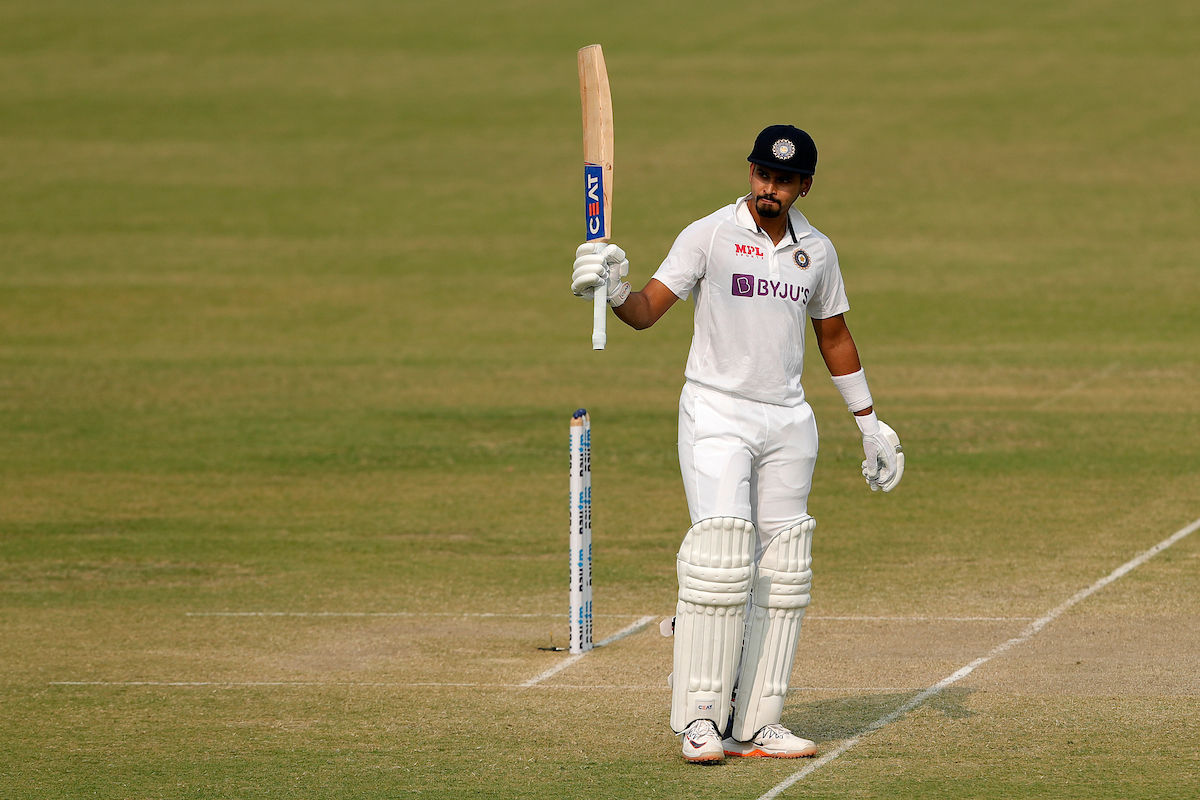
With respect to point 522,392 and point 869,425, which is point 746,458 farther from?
point 522,392

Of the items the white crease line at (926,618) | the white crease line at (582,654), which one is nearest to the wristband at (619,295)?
the white crease line at (582,654)

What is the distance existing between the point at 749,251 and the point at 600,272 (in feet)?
2.30

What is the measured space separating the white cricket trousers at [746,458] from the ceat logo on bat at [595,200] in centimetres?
71

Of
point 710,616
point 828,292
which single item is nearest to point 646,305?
point 828,292

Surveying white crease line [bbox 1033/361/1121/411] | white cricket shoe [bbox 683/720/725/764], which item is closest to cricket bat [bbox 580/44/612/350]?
white cricket shoe [bbox 683/720/725/764]

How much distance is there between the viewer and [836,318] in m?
7.15

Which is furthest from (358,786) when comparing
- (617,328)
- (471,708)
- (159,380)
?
(617,328)

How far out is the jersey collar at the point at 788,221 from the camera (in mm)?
6824

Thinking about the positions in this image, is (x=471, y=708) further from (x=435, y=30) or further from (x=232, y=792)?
(x=435, y=30)

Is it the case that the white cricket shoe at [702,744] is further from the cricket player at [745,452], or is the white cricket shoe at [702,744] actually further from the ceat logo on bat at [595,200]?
the ceat logo on bat at [595,200]

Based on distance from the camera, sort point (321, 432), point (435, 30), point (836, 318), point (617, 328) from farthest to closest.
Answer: point (435, 30), point (617, 328), point (321, 432), point (836, 318)

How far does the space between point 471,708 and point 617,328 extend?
1482cm

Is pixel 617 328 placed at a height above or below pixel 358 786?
above

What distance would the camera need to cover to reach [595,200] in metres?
6.80
